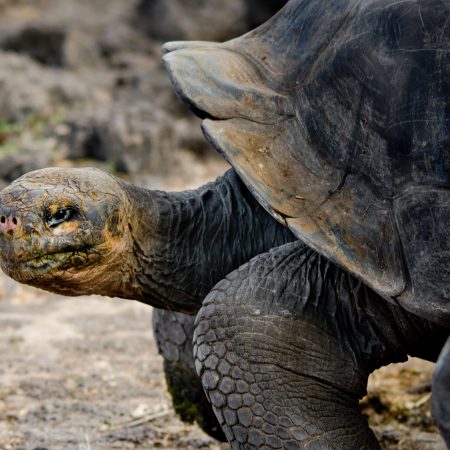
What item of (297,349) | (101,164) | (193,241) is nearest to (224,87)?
(193,241)

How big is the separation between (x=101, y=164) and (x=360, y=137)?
6.32 meters

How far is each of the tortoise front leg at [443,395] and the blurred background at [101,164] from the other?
1.29 m

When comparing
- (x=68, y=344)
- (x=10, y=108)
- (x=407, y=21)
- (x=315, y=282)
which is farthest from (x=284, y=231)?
(x=10, y=108)

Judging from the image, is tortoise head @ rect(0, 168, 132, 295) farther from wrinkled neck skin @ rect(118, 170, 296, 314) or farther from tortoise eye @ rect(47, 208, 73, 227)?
wrinkled neck skin @ rect(118, 170, 296, 314)

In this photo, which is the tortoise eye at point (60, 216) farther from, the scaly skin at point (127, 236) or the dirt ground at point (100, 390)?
the dirt ground at point (100, 390)

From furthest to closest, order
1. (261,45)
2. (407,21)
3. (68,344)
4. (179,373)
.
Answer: (68,344), (179,373), (261,45), (407,21)

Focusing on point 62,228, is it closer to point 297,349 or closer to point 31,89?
point 297,349

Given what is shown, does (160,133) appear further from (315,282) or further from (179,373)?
(315,282)

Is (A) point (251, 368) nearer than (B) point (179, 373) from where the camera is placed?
Yes

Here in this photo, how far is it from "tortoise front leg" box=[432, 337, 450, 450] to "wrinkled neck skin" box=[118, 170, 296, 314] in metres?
0.94

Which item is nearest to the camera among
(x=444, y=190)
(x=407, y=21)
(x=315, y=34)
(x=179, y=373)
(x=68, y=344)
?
(x=444, y=190)

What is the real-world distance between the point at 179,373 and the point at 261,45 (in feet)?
3.92

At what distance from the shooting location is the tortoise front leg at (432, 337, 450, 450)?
2174 millimetres

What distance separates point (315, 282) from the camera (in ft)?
8.87
